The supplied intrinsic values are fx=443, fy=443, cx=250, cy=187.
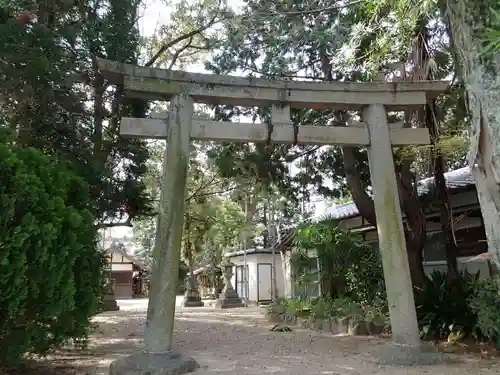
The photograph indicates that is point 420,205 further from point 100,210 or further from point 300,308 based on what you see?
point 100,210

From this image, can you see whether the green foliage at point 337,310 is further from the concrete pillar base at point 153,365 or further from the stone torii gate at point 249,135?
the concrete pillar base at point 153,365

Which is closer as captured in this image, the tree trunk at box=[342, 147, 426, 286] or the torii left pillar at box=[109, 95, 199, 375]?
the torii left pillar at box=[109, 95, 199, 375]

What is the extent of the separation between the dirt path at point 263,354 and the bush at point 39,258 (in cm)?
102

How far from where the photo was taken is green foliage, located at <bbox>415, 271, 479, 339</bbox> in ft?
24.6

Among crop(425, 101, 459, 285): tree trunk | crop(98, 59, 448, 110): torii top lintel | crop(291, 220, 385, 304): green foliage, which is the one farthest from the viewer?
crop(291, 220, 385, 304): green foliage

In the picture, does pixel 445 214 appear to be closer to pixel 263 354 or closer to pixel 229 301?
pixel 263 354

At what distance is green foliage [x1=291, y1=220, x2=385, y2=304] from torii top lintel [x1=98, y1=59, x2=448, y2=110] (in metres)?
4.76

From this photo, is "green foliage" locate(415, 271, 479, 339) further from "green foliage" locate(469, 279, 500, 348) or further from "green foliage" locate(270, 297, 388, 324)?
"green foliage" locate(270, 297, 388, 324)

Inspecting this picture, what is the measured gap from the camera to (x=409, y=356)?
5.64m

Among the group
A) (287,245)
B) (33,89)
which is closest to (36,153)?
(33,89)

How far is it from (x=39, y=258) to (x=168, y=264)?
5.38ft

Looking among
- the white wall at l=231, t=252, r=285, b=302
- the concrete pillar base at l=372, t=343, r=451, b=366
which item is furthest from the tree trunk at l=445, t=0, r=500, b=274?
the white wall at l=231, t=252, r=285, b=302

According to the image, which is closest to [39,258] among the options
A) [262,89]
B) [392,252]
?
[262,89]

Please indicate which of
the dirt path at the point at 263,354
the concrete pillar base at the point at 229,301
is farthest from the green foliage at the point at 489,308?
the concrete pillar base at the point at 229,301
